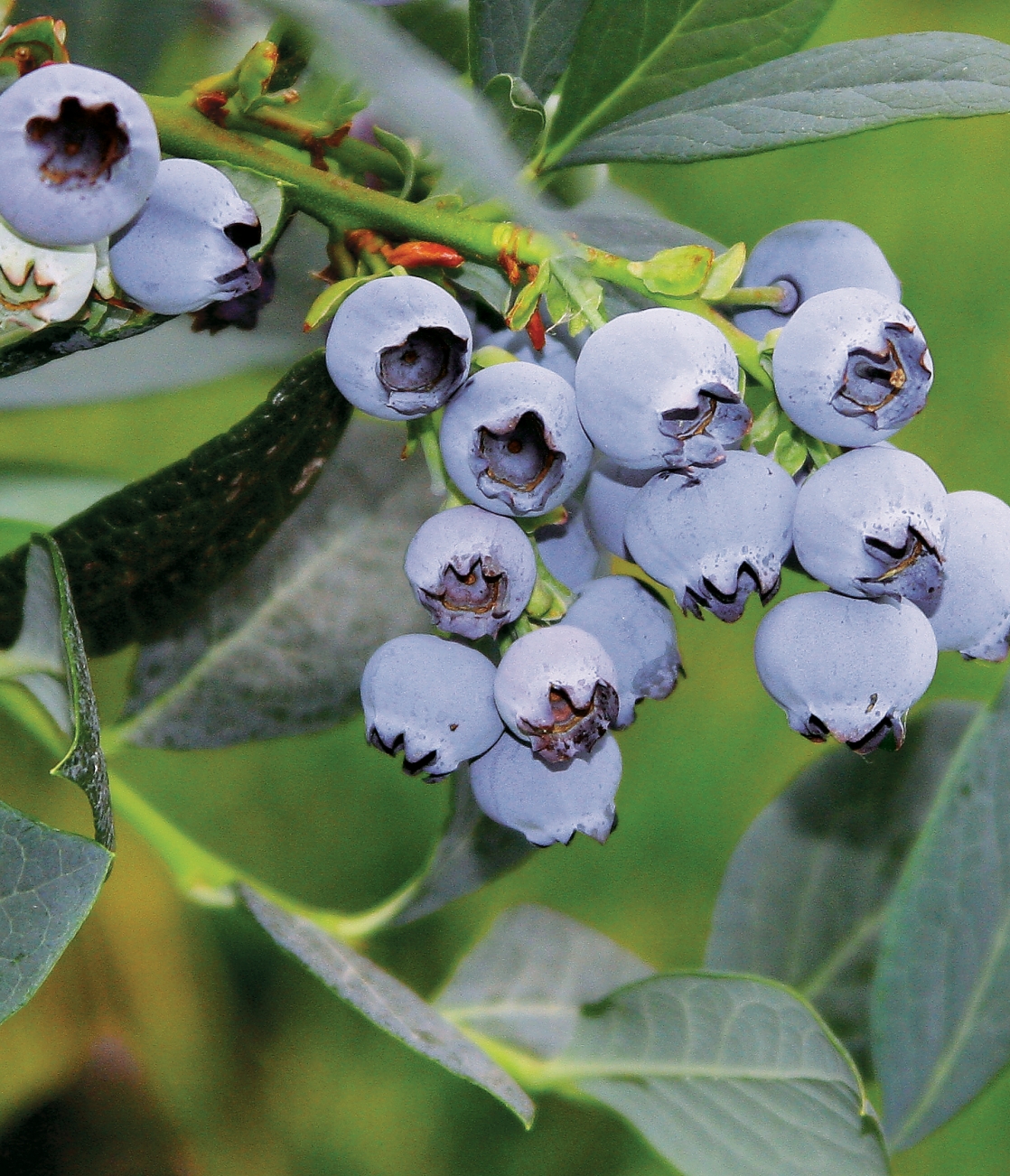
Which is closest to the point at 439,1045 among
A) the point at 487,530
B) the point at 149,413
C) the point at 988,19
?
the point at 487,530

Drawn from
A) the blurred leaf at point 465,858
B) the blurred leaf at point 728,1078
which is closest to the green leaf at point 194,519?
the blurred leaf at point 465,858

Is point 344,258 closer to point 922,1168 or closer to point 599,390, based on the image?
point 599,390

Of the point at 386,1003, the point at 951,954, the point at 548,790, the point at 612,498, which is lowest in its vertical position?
the point at 951,954

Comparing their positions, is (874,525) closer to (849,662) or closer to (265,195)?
(849,662)

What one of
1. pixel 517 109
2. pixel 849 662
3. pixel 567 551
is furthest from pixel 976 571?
pixel 517 109

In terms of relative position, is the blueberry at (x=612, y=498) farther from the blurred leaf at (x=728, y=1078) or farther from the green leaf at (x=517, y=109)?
the blurred leaf at (x=728, y=1078)

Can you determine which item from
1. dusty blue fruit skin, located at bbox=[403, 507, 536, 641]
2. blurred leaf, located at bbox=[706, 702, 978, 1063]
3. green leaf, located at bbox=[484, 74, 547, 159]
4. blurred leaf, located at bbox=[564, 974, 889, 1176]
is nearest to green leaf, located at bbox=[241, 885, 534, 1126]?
blurred leaf, located at bbox=[564, 974, 889, 1176]

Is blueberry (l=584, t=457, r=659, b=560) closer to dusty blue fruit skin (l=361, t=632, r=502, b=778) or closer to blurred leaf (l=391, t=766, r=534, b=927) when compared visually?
dusty blue fruit skin (l=361, t=632, r=502, b=778)
